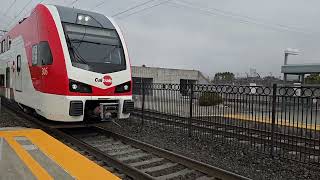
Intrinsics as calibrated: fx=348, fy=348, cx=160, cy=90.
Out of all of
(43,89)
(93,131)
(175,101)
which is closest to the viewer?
(43,89)

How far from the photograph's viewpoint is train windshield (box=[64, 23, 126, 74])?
9008mm

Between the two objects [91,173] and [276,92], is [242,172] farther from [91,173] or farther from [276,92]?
[91,173]

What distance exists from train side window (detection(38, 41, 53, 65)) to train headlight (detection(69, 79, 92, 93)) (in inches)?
33.2

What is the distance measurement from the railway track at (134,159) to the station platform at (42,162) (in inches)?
34.3

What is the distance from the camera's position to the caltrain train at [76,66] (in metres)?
8.73

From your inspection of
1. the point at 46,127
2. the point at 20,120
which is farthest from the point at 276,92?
the point at 20,120

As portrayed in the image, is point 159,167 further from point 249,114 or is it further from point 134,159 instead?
point 249,114

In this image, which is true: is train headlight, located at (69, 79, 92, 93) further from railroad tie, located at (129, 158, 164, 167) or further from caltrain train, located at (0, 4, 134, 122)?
railroad tie, located at (129, 158, 164, 167)

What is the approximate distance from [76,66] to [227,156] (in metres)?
4.32

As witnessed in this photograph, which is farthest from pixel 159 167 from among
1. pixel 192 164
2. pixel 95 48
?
pixel 95 48

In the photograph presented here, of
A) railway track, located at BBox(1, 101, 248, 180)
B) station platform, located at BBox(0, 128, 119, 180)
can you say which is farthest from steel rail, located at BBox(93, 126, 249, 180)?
station platform, located at BBox(0, 128, 119, 180)

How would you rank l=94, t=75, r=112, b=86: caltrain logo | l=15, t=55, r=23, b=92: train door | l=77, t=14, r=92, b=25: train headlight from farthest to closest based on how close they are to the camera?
l=15, t=55, r=23, b=92: train door < l=77, t=14, r=92, b=25: train headlight < l=94, t=75, r=112, b=86: caltrain logo

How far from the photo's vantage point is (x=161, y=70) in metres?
45.5

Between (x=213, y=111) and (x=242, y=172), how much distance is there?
4237 mm
